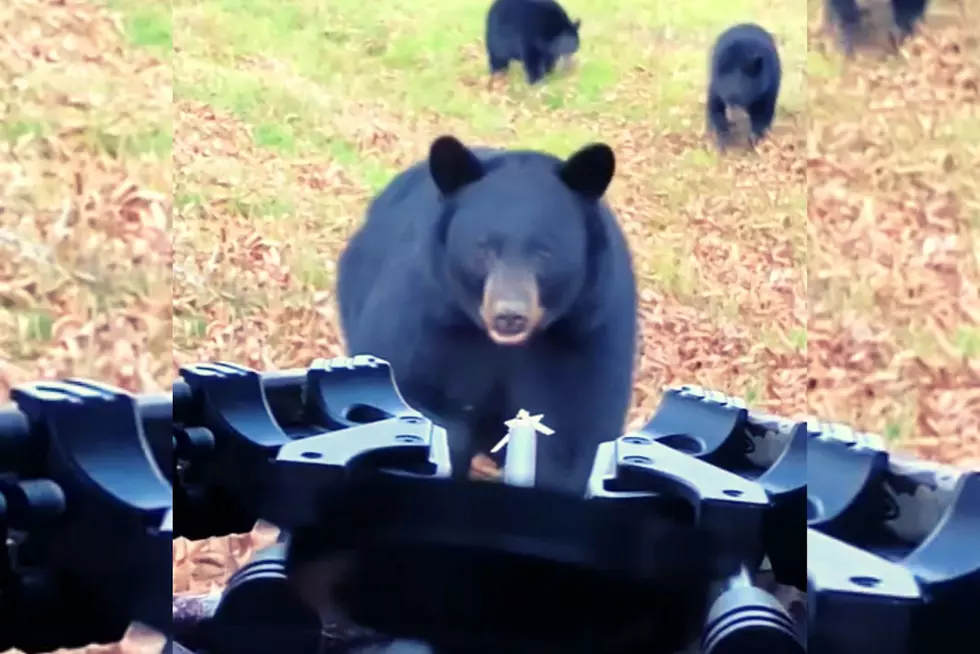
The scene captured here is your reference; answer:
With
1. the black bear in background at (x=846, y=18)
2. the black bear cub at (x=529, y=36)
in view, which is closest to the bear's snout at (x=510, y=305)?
the black bear cub at (x=529, y=36)

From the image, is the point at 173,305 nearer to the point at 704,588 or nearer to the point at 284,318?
the point at 284,318

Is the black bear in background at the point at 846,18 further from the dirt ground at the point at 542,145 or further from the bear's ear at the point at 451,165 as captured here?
the bear's ear at the point at 451,165

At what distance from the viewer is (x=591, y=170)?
0.85m

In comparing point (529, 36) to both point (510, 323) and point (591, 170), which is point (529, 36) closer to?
point (591, 170)

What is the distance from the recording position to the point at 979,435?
0.86m

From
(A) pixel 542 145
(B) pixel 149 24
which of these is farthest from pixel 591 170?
(B) pixel 149 24

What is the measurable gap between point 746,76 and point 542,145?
0.17 meters

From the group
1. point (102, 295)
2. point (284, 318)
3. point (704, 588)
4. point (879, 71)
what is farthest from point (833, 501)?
point (102, 295)

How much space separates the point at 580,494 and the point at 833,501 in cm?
19

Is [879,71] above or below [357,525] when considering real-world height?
above

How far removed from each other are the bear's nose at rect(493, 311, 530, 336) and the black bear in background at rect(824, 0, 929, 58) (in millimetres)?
333

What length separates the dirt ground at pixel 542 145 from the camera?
86 centimetres

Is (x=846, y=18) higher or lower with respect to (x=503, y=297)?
higher

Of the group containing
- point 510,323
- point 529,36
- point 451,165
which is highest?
point 529,36
